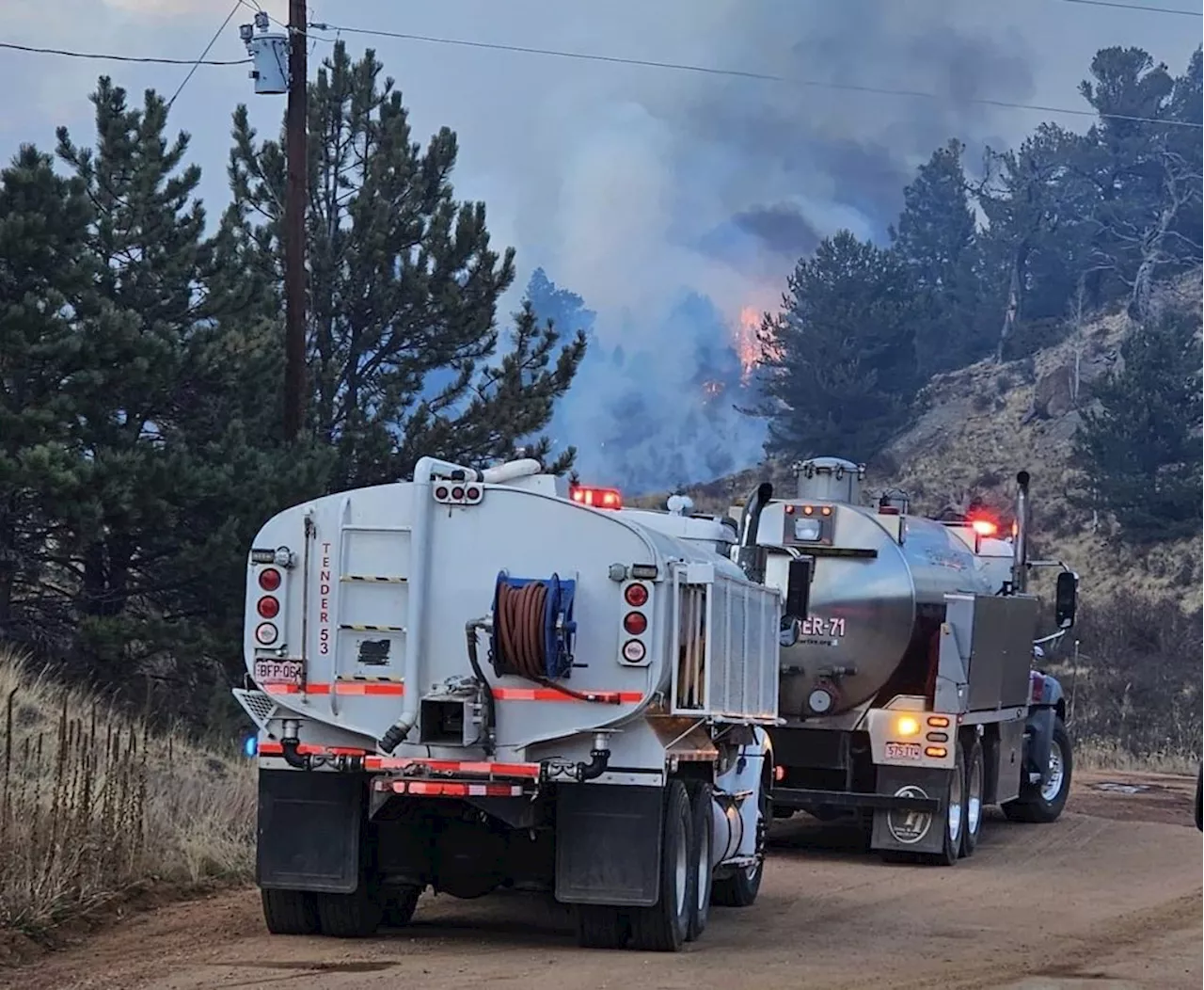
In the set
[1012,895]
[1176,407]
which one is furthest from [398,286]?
[1176,407]

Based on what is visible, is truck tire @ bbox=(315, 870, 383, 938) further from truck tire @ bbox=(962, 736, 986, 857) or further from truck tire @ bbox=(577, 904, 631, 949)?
truck tire @ bbox=(962, 736, 986, 857)

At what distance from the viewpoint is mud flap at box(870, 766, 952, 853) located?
17.5 m

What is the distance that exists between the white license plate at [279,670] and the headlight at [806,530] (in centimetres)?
756

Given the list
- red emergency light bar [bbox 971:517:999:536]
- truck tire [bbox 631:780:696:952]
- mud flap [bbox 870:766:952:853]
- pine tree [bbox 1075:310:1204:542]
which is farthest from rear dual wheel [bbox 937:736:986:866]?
pine tree [bbox 1075:310:1204:542]

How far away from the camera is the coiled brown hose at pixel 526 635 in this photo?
1055 cm

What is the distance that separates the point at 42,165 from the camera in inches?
836

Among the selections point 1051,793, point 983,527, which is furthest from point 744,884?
point 1051,793

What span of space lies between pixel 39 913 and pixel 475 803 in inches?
99.8

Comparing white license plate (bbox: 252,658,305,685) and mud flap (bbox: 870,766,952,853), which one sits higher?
white license plate (bbox: 252,658,305,685)

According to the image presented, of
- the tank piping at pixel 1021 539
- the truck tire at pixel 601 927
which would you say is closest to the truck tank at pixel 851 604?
the tank piping at pixel 1021 539

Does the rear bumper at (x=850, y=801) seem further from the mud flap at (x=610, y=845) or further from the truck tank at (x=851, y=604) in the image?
the mud flap at (x=610, y=845)

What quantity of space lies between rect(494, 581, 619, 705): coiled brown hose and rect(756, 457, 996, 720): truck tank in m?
6.88

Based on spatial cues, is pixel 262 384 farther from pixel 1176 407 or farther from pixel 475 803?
pixel 1176 407

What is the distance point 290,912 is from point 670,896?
220 cm
